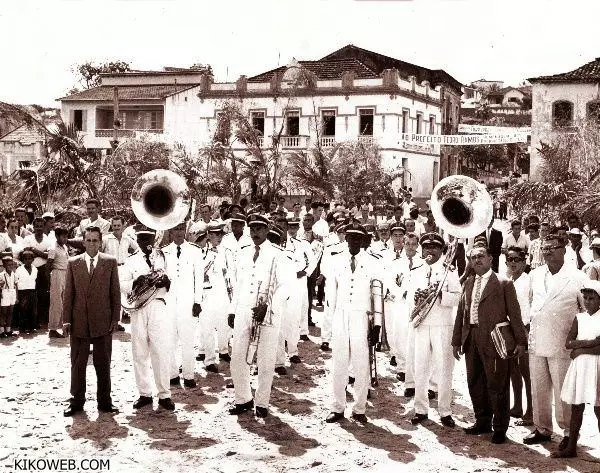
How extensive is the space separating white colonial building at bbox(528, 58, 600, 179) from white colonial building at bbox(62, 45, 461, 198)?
22.2 ft

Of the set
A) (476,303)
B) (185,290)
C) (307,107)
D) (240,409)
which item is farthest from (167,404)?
(307,107)

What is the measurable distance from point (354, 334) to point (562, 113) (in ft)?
97.7

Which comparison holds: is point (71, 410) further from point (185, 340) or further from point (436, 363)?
point (436, 363)

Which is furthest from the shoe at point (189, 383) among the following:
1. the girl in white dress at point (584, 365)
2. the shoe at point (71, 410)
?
the girl in white dress at point (584, 365)

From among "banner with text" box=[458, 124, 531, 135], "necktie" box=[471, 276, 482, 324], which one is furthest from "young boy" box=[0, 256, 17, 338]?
"banner with text" box=[458, 124, 531, 135]

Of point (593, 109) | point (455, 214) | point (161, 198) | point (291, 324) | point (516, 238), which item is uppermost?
point (593, 109)

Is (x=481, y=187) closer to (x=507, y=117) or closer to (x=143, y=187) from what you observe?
(x=143, y=187)

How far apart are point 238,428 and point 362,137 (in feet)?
106

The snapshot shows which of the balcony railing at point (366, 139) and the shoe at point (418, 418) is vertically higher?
the balcony railing at point (366, 139)

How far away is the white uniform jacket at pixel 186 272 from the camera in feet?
30.4

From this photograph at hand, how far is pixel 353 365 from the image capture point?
8.10 metres

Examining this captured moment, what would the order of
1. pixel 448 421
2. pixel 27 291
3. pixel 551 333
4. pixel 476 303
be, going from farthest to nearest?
pixel 27 291, pixel 448 421, pixel 476 303, pixel 551 333

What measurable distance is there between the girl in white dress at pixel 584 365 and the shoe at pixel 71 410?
4.67m

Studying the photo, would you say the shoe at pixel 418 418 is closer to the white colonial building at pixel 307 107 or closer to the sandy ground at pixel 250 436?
the sandy ground at pixel 250 436
